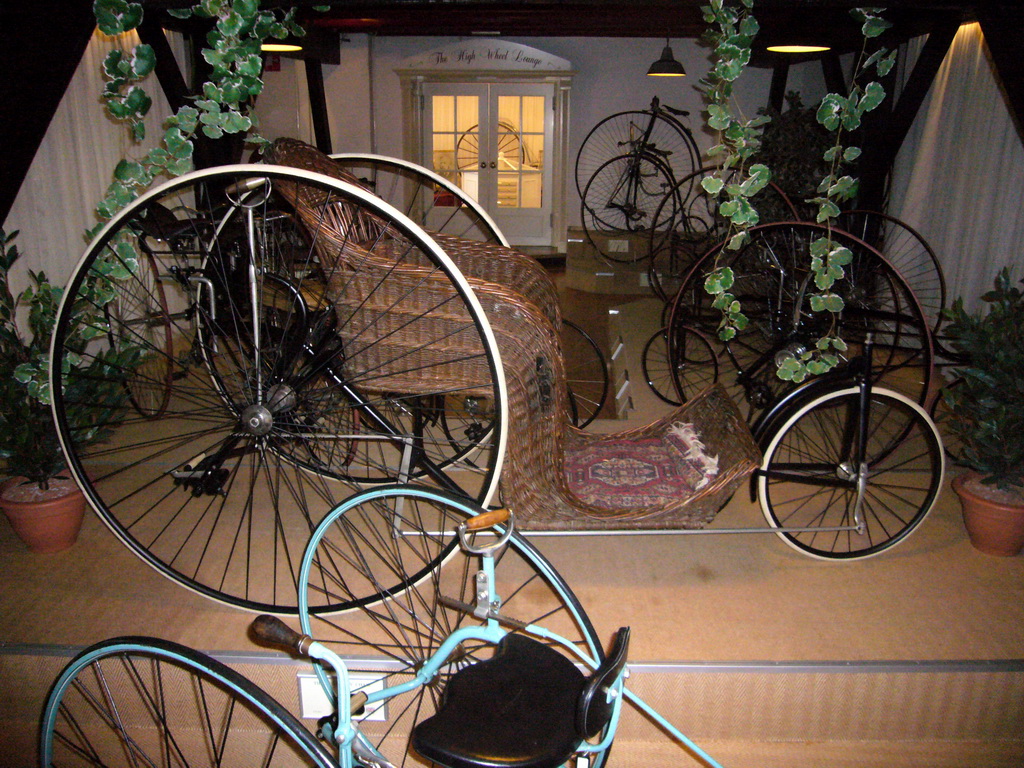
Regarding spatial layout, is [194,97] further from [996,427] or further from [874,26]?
[996,427]

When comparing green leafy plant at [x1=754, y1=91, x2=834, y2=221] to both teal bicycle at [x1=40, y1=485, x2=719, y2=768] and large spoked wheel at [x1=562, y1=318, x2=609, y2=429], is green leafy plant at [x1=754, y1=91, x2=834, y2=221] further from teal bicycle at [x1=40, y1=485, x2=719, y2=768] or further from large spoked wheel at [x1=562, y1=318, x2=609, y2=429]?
teal bicycle at [x1=40, y1=485, x2=719, y2=768]

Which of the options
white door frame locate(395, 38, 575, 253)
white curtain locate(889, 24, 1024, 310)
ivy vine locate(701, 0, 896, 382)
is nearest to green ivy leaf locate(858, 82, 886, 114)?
ivy vine locate(701, 0, 896, 382)

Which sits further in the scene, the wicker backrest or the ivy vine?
the ivy vine

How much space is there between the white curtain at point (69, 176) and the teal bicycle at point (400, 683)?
8.01 feet

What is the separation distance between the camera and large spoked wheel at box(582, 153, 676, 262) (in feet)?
20.1

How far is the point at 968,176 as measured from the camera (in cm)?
373

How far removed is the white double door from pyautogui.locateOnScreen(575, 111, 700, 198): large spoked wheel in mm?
383

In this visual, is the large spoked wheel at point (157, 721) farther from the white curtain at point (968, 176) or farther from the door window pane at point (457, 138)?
the door window pane at point (457, 138)

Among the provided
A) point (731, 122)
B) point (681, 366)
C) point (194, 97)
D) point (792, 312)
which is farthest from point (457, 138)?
point (194, 97)

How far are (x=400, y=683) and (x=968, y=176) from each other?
3.88 meters

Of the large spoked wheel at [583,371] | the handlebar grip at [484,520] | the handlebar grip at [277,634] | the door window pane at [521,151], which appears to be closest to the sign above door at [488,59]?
the door window pane at [521,151]

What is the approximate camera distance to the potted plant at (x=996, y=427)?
1.87 meters

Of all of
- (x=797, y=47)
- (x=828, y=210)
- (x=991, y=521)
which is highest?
(x=797, y=47)

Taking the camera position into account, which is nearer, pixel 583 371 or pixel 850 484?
pixel 850 484
